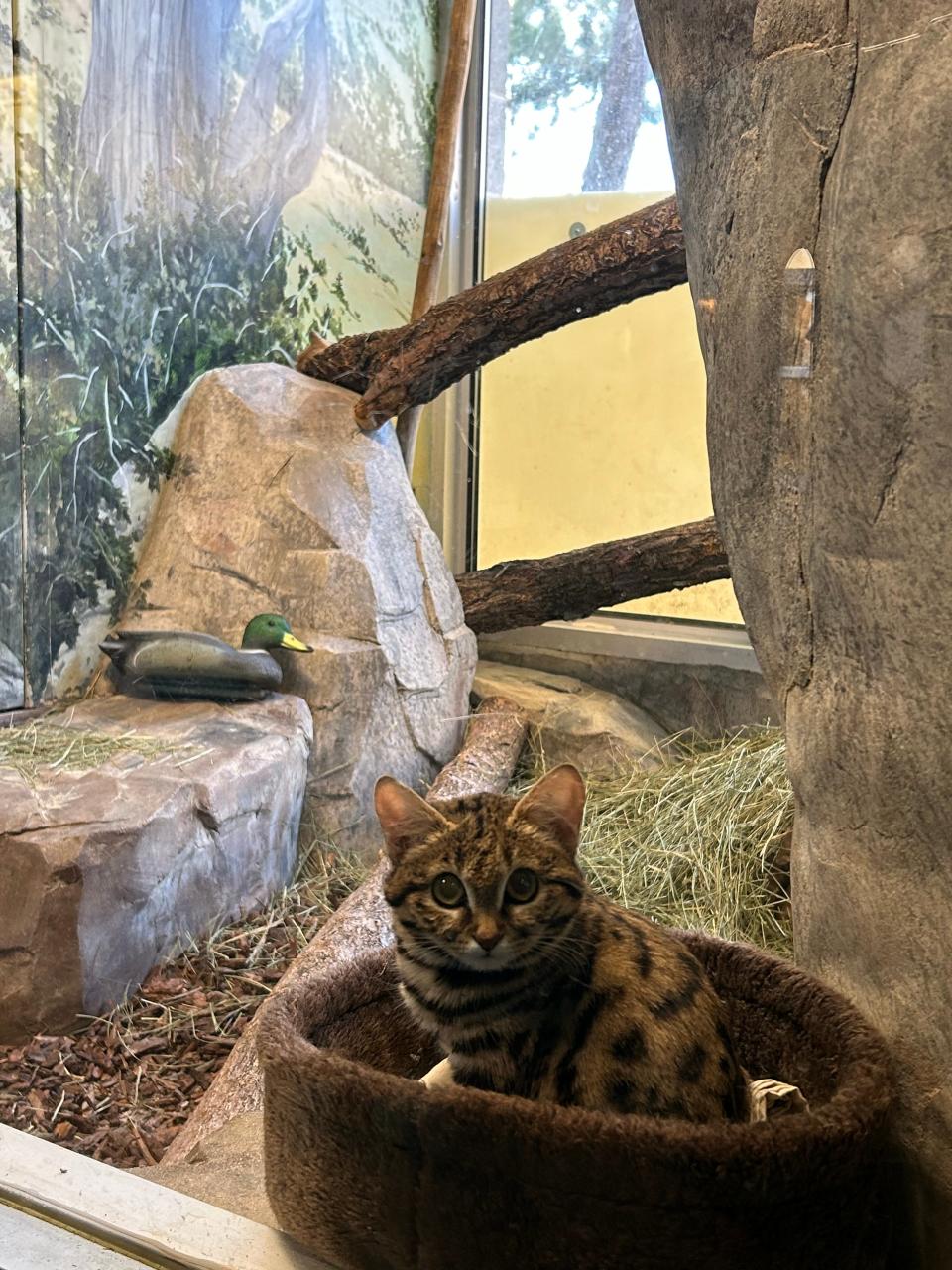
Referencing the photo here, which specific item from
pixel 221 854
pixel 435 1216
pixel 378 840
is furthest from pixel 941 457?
pixel 378 840

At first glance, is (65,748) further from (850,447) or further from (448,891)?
(850,447)

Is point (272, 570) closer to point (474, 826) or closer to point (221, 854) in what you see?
point (221, 854)

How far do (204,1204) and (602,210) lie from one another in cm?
347

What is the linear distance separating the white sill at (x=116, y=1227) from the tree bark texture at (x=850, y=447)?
2.84 ft

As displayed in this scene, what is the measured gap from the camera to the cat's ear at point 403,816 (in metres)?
1.81

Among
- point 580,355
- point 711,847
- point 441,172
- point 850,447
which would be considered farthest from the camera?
point 441,172

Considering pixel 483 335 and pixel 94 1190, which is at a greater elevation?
pixel 483 335

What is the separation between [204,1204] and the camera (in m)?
1.67

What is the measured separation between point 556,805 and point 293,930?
1.56 metres

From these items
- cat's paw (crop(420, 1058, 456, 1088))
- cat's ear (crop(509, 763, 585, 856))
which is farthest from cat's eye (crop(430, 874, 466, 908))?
cat's paw (crop(420, 1058, 456, 1088))

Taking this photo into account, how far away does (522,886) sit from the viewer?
1739mm

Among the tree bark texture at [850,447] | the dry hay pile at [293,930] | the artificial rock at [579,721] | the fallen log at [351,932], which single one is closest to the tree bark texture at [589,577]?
the artificial rock at [579,721]

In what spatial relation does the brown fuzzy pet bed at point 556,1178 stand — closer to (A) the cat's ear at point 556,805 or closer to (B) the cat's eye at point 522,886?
(B) the cat's eye at point 522,886

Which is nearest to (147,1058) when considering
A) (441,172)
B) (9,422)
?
(9,422)
